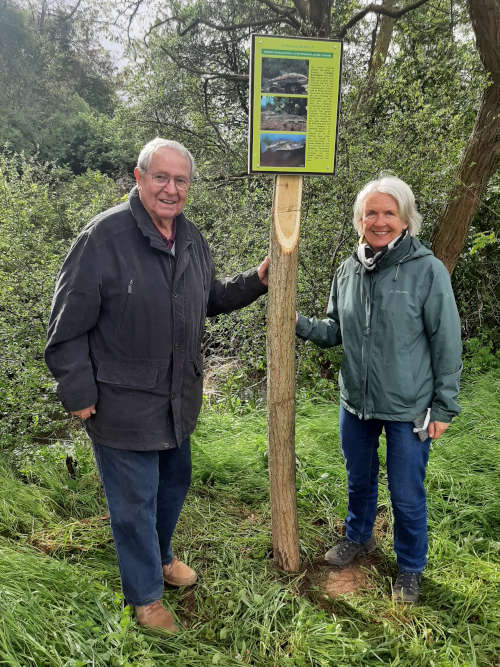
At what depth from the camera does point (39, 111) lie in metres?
16.2

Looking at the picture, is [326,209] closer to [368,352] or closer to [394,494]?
[368,352]

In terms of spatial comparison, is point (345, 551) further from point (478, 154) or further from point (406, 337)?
point (478, 154)

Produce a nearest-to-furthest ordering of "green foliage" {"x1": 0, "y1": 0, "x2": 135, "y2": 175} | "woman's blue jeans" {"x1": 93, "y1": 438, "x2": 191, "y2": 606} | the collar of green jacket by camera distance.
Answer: "woman's blue jeans" {"x1": 93, "y1": 438, "x2": 191, "y2": 606}, the collar of green jacket, "green foliage" {"x1": 0, "y1": 0, "x2": 135, "y2": 175}

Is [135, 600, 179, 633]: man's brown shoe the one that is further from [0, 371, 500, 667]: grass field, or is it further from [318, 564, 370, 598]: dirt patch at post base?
[318, 564, 370, 598]: dirt patch at post base

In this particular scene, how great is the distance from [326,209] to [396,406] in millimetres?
2971

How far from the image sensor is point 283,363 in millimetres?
2354

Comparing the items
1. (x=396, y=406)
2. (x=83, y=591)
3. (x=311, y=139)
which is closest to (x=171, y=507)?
(x=83, y=591)

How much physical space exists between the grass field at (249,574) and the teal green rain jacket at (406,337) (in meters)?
0.97

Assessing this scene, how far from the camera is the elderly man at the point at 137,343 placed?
187 centimetres

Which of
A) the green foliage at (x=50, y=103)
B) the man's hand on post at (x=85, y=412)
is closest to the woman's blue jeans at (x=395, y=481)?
the man's hand on post at (x=85, y=412)

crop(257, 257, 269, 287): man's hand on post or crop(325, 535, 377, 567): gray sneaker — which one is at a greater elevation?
crop(257, 257, 269, 287): man's hand on post

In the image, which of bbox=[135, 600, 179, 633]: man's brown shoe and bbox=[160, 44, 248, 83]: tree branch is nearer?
bbox=[135, 600, 179, 633]: man's brown shoe

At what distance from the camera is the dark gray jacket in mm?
1858

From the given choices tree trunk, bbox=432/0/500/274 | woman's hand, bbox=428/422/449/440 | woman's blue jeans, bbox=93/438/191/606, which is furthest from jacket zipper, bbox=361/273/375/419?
tree trunk, bbox=432/0/500/274
